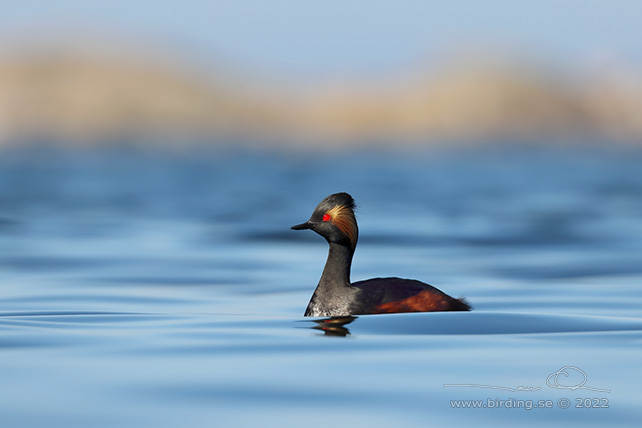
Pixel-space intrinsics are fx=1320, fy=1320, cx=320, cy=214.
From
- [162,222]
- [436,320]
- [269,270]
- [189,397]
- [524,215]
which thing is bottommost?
[189,397]

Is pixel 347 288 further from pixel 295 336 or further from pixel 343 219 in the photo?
pixel 295 336

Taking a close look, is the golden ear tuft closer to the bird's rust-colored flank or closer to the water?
the bird's rust-colored flank

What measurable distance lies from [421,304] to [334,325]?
3.48 ft

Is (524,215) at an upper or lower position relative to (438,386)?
upper

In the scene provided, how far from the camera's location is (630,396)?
8.86 meters

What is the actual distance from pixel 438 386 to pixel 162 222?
94.1 ft

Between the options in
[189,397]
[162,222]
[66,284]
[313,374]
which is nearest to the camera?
[189,397]

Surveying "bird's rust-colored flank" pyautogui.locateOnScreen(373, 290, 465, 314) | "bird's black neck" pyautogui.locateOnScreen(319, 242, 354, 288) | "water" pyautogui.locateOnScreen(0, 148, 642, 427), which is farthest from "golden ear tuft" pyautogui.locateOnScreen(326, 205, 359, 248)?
"water" pyautogui.locateOnScreen(0, 148, 642, 427)

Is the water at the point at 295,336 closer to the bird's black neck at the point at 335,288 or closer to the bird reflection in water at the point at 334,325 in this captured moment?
the bird reflection in water at the point at 334,325

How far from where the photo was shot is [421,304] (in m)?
13.1

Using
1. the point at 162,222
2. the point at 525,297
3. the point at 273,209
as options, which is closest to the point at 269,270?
the point at 525,297

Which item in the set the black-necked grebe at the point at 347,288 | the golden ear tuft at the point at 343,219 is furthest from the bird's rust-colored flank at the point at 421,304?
the golden ear tuft at the point at 343,219

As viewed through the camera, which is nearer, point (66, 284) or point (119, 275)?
point (66, 284)

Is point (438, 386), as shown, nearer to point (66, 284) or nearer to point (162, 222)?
point (66, 284)
